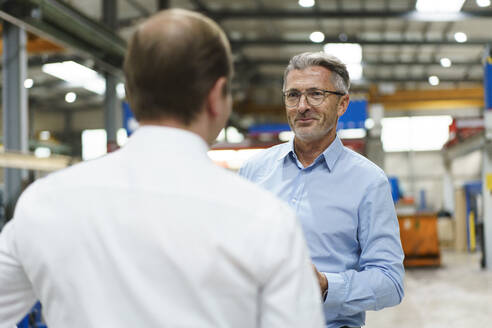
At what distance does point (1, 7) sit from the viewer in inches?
251

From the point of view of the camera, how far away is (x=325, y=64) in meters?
2.12

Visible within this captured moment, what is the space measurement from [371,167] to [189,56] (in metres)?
1.25

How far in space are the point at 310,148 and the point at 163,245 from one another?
133 cm

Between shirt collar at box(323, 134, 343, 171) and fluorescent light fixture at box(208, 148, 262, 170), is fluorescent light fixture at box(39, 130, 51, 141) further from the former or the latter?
shirt collar at box(323, 134, 343, 171)

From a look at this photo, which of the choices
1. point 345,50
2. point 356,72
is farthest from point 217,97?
point 356,72

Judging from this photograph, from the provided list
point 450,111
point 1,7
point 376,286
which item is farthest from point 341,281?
point 450,111

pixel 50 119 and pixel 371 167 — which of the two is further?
pixel 50 119

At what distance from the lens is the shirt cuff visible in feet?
5.76

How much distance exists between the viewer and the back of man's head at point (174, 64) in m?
0.94

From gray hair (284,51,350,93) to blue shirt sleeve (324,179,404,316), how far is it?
1.52ft

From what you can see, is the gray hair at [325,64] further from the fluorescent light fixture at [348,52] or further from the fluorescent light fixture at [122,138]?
the fluorescent light fixture at [348,52]

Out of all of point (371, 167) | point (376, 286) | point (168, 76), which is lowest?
point (376, 286)

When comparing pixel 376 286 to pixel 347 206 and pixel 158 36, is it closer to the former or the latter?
pixel 347 206

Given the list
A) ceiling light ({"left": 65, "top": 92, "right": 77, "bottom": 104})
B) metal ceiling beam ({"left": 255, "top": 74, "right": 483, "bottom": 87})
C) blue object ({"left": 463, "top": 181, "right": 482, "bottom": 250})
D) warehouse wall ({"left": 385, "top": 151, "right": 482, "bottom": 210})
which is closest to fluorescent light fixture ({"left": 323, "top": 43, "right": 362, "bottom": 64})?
metal ceiling beam ({"left": 255, "top": 74, "right": 483, "bottom": 87})
